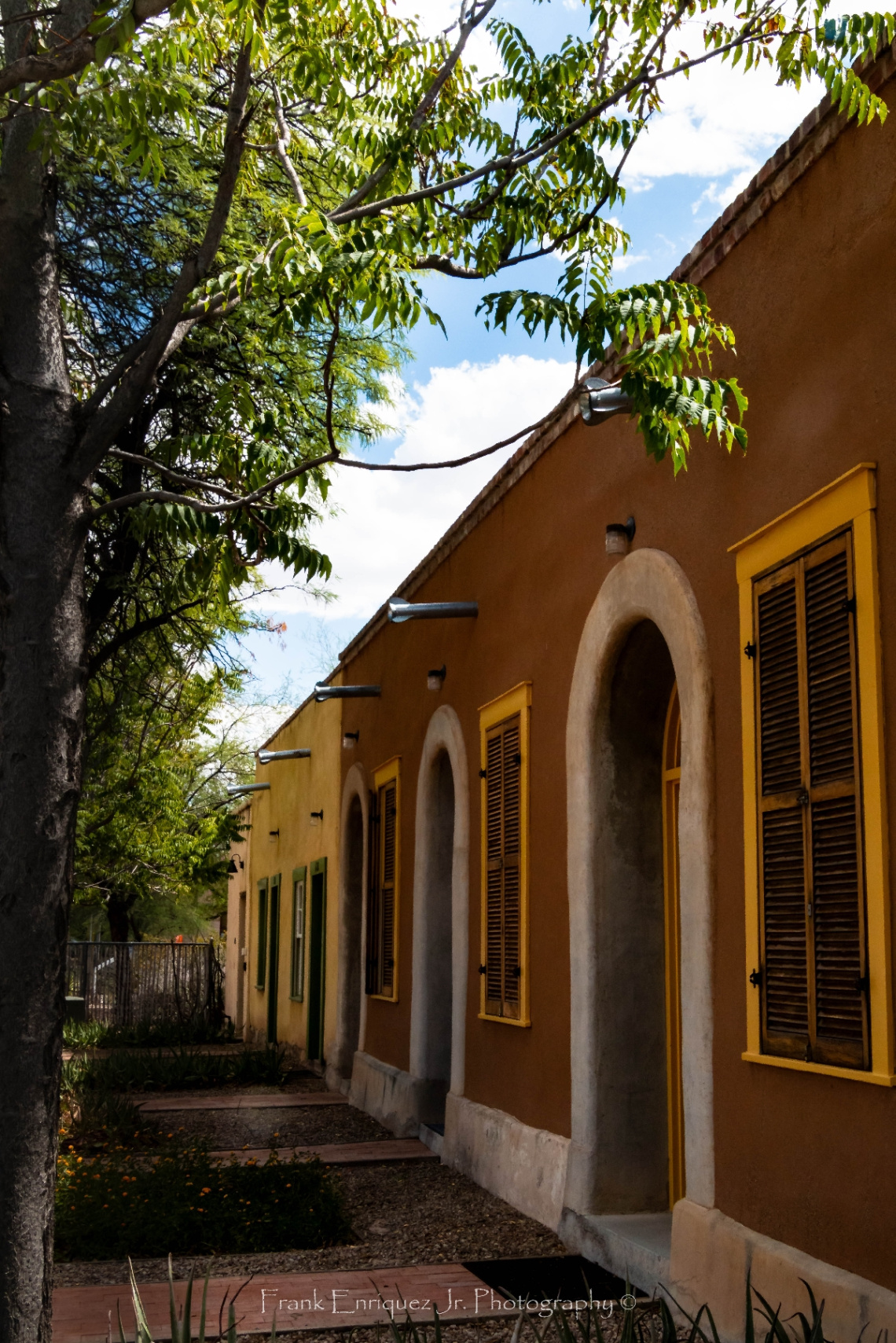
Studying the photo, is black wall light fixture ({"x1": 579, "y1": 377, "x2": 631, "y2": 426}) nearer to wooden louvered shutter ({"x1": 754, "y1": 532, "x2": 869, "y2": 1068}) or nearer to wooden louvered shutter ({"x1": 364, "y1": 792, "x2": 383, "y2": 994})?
wooden louvered shutter ({"x1": 754, "y1": 532, "x2": 869, "y2": 1068})

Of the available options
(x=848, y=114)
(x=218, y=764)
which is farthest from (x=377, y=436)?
(x=218, y=764)

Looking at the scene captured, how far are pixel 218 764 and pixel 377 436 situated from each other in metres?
22.0

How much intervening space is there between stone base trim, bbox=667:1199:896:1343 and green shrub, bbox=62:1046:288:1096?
7.89m

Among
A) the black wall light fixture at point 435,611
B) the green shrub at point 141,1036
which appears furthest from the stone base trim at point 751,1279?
the green shrub at point 141,1036

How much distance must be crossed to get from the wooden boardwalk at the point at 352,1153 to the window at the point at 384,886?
1.79 m

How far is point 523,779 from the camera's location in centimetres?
792

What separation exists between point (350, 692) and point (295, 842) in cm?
520

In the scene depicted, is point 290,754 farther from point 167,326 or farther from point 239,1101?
point 167,326

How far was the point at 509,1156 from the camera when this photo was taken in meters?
7.61

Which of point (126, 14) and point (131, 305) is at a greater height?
point (131, 305)

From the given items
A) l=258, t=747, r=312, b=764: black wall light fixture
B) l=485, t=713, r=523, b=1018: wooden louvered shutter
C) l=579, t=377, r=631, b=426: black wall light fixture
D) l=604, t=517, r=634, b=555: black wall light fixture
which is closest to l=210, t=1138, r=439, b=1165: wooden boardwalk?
l=485, t=713, r=523, b=1018: wooden louvered shutter

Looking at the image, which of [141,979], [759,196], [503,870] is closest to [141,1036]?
[141,979]

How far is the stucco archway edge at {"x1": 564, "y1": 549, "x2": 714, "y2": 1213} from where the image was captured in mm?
5250

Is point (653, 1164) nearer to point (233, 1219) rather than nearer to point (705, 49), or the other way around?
point (233, 1219)
